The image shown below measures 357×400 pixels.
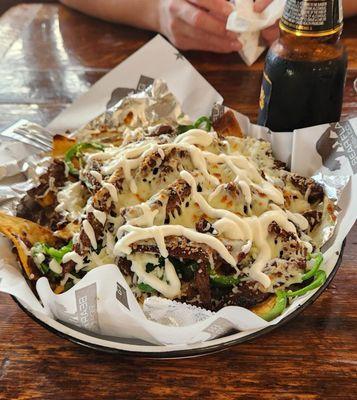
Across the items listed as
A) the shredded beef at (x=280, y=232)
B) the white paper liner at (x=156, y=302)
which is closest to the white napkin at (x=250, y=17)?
the white paper liner at (x=156, y=302)

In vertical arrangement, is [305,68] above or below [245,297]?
above

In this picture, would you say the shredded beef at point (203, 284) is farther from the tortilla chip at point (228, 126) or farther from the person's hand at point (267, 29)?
the person's hand at point (267, 29)

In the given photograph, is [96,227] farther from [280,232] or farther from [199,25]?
[199,25]

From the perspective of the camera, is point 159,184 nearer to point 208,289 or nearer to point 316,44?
point 208,289

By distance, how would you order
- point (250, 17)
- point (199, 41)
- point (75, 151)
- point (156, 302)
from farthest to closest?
1. point (199, 41)
2. point (250, 17)
3. point (75, 151)
4. point (156, 302)

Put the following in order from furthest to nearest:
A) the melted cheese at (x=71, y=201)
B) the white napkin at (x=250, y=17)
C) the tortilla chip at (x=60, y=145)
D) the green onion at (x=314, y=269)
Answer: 1. the white napkin at (x=250, y=17)
2. the tortilla chip at (x=60, y=145)
3. the melted cheese at (x=71, y=201)
4. the green onion at (x=314, y=269)

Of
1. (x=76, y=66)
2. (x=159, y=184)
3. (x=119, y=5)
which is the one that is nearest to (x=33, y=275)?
(x=159, y=184)

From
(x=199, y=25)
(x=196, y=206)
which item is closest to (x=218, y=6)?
(x=199, y=25)
